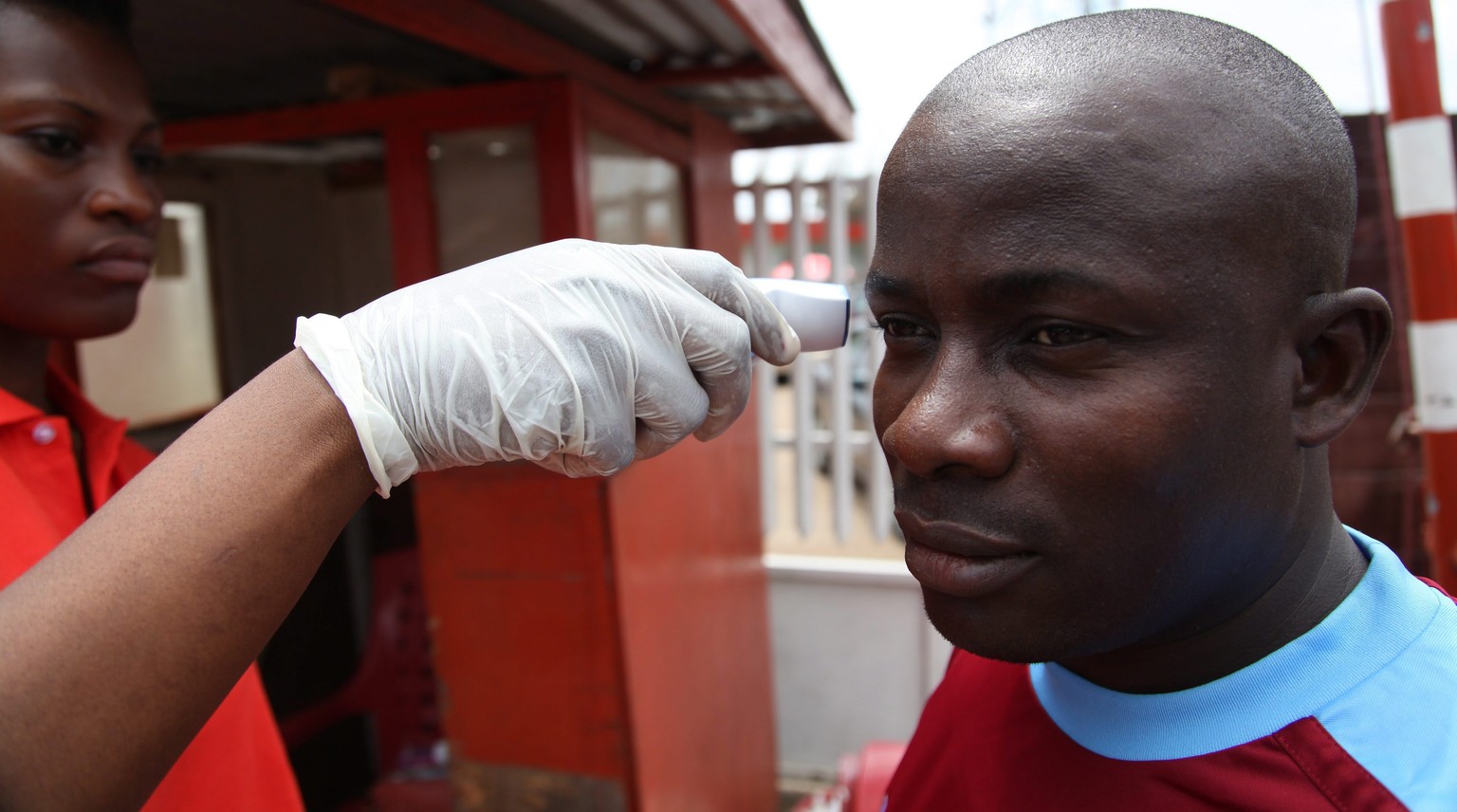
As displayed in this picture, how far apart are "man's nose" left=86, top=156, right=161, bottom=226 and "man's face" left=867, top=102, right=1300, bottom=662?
1.38 metres

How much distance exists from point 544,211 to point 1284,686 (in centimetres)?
210

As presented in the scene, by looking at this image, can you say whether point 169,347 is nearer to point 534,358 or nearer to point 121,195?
point 121,195

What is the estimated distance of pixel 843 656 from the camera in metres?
4.79

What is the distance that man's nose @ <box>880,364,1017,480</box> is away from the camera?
2.98 feet

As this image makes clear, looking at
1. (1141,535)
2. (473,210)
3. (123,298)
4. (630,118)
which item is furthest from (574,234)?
(1141,535)

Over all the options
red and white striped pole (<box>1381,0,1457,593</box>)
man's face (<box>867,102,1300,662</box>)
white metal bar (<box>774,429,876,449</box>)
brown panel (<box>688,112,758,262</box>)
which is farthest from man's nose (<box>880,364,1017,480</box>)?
white metal bar (<box>774,429,876,449</box>)

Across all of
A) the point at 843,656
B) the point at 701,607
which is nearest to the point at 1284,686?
the point at 701,607

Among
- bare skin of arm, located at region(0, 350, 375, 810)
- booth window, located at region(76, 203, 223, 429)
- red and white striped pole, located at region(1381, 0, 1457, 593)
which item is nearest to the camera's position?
bare skin of arm, located at region(0, 350, 375, 810)

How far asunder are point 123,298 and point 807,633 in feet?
12.9

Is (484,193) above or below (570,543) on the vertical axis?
above

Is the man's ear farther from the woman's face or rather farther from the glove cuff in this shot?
the woman's face

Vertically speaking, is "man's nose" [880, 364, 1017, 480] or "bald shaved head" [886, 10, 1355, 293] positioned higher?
"bald shaved head" [886, 10, 1355, 293]

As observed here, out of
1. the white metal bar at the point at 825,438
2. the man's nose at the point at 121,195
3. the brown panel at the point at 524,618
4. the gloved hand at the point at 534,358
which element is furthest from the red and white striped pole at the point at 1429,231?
the man's nose at the point at 121,195

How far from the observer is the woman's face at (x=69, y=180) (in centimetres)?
138
